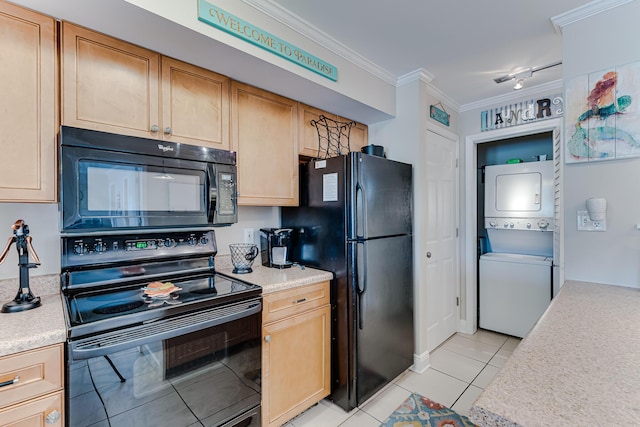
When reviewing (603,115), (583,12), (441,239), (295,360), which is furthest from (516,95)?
(295,360)

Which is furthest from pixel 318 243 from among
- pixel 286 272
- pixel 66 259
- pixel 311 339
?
pixel 66 259

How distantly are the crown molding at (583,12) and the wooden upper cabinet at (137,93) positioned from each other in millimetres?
1997

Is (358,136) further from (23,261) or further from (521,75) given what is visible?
(23,261)

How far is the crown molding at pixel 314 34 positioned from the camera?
64.1 inches

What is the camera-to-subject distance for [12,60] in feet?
4.03

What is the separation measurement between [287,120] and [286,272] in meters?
1.09

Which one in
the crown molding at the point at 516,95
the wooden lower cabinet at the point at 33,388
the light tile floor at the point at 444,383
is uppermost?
the crown molding at the point at 516,95

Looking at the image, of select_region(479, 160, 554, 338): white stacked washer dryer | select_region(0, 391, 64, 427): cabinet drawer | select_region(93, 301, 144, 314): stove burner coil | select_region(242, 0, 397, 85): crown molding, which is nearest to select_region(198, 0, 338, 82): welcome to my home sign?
select_region(242, 0, 397, 85): crown molding

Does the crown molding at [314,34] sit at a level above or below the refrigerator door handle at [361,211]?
above

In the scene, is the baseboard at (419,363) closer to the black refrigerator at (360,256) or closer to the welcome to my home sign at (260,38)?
the black refrigerator at (360,256)

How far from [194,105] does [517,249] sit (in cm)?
346

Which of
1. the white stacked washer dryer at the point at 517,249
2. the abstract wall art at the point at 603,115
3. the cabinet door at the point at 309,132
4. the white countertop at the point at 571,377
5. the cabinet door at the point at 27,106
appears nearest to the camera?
the white countertop at the point at 571,377

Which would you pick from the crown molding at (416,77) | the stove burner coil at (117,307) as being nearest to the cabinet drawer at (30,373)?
the stove burner coil at (117,307)

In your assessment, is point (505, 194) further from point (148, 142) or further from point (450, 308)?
point (148, 142)
